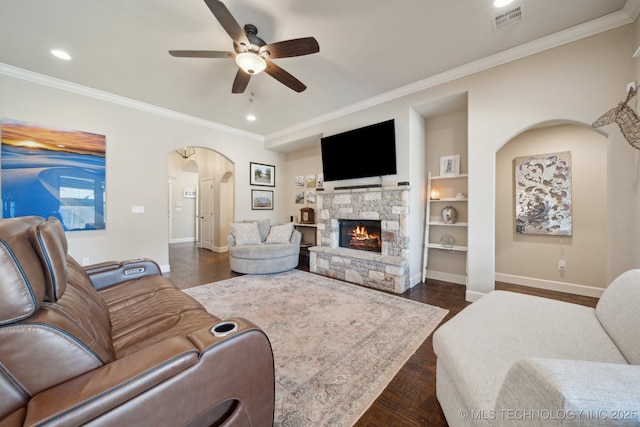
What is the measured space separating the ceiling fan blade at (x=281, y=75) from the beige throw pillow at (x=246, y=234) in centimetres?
279

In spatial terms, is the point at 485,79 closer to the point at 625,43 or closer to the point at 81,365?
the point at 625,43

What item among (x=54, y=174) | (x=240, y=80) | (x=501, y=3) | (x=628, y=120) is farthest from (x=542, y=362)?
(x=54, y=174)

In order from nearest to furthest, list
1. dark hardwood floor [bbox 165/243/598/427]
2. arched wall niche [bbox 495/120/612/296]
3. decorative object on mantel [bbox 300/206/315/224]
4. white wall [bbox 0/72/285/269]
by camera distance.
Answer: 1. dark hardwood floor [bbox 165/243/598/427]
2. arched wall niche [bbox 495/120/612/296]
3. white wall [bbox 0/72/285/269]
4. decorative object on mantel [bbox 300/206/315/224]

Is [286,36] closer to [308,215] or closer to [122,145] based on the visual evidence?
[122,145]

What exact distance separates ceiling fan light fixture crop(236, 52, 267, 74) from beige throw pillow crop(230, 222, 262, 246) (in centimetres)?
291

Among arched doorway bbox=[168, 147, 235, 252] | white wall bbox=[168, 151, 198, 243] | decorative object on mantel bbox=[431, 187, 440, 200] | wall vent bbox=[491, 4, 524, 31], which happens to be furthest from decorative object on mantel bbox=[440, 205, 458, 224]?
white wall bbox=[168, 151, 198, 243]

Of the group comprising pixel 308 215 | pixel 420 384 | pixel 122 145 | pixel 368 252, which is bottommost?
pixel 420 384

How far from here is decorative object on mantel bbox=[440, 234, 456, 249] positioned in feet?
12.0

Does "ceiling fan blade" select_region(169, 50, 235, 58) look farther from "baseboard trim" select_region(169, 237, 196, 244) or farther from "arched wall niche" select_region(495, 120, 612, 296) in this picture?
"baseboard trim" select_region(169, 237, 196, 244)

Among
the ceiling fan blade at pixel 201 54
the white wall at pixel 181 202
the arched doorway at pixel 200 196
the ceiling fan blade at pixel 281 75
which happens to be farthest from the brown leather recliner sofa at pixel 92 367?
the white wall at pixel 181 202

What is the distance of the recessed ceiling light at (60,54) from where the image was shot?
2654mm

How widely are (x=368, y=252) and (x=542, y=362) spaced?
3.21 m

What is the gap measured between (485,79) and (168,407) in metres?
4.00

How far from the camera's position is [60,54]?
8.87 feet
